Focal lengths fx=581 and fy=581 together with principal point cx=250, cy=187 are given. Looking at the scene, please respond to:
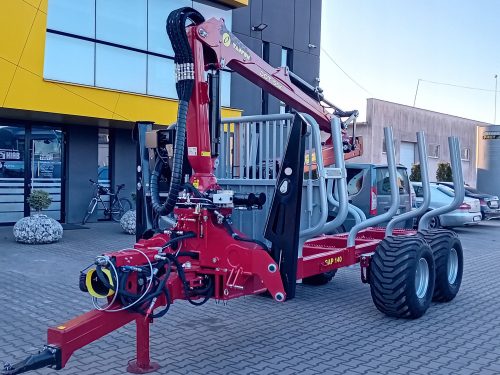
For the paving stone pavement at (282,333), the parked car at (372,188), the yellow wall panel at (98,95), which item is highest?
the yellow wall panel at (98,95)

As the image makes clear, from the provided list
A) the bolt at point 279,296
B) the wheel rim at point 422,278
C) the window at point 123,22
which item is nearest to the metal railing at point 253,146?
the bolt at point 279,296

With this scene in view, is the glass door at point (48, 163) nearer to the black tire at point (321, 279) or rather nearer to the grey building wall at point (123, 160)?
the grey building wall at point (123, 160)

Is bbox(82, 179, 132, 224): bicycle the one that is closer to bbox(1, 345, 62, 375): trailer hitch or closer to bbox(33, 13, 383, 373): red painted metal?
bbox(33, 13, 383, 373): red painted metal

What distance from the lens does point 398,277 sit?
6.32 m

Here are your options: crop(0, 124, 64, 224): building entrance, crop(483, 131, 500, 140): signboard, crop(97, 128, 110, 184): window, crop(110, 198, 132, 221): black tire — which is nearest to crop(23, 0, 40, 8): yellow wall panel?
crop(0, 124, 64, 224): building entrance

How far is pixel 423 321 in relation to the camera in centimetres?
660

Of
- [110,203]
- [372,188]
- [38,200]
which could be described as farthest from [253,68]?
[110,203]

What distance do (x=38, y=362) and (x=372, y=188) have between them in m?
8.27

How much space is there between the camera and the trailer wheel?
6.32 meters

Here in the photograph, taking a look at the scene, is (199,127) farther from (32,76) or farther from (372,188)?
(32,76)

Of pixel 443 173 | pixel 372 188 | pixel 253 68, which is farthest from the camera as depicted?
pixel 443 173

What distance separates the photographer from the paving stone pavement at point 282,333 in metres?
5.05

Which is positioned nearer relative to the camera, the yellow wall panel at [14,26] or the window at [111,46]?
the yellow wall panel at [14,26]

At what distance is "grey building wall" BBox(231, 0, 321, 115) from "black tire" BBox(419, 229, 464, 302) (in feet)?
35.0
